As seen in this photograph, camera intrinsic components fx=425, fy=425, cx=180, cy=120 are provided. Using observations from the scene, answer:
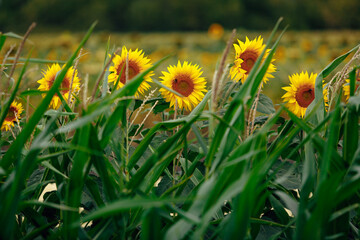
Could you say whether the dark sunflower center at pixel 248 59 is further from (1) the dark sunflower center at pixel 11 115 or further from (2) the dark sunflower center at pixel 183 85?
(1) the dark sunflower center at pixel 11 115

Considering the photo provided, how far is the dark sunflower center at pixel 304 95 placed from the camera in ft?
2.78

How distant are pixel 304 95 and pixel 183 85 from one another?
24 centimetres

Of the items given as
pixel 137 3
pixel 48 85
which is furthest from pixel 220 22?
pixel 48 85

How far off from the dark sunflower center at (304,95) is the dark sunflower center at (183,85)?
8.5 inches

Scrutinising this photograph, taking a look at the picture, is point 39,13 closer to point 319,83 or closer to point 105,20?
point 105,20

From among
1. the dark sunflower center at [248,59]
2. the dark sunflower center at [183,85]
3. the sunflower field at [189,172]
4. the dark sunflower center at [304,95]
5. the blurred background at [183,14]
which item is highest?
the blurred background at [183,14]

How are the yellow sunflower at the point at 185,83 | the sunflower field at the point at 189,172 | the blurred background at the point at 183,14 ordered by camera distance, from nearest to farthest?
the sunflower field at the point at 189,172, the yellow sunflower at the point at 185,83, the blurred background at the point at 183,14

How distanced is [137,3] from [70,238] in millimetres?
8980

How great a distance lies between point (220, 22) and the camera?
9.25 meters

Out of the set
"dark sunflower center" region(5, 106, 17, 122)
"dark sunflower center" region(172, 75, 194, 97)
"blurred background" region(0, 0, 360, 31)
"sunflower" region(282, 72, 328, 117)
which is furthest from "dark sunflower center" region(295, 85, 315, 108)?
"blurred background" region(0, 0, 360, 31)

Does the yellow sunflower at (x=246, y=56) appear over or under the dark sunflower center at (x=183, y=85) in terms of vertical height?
over

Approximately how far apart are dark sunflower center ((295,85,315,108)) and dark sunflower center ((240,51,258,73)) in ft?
0.37

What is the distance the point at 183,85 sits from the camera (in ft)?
2.75

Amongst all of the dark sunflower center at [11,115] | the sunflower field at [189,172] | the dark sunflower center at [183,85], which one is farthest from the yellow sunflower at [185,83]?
the dark sunflower center at [11,115]
